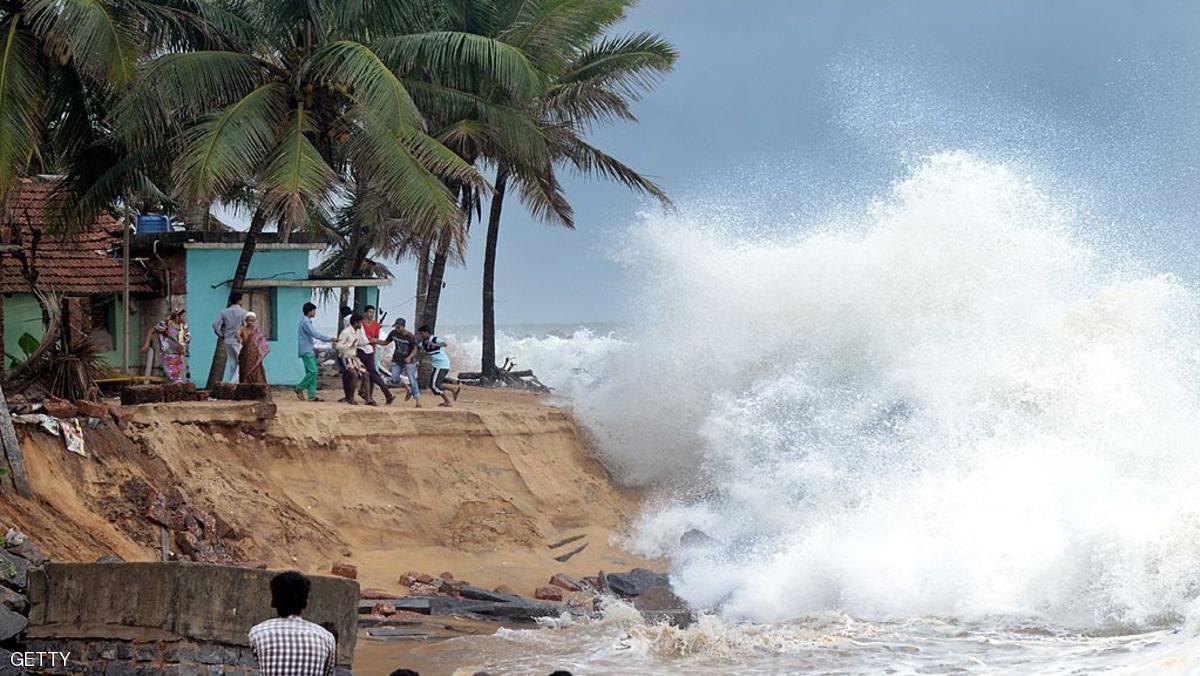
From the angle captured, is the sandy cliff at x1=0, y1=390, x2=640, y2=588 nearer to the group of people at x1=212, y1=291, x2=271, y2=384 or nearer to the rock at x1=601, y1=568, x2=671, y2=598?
the group of people at x1=212, y1=291, x2=271, y2=384

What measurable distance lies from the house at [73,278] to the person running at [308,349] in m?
3.29

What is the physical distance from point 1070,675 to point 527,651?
4.37 metres

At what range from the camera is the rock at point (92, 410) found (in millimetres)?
14703

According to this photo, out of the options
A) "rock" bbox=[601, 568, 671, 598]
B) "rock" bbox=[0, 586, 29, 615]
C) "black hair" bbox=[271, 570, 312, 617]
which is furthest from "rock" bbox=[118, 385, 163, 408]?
"black hair" bbox=[271, 570, 312, 617]

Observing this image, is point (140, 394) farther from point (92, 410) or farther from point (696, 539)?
point (696, 539)

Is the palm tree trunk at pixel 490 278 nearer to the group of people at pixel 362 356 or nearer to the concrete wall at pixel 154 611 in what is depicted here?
the group of people at pixel 362 356

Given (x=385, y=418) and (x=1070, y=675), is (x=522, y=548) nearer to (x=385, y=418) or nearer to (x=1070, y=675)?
(x=385, y=418)

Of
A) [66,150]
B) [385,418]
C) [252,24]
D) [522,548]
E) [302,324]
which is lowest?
[522,548]

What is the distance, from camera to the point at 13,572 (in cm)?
995

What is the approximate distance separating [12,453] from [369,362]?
5917 millimetres

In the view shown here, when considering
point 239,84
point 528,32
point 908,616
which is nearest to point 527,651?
point 908,616

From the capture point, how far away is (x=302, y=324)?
17.7 metres

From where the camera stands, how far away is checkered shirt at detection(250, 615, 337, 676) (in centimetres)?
600

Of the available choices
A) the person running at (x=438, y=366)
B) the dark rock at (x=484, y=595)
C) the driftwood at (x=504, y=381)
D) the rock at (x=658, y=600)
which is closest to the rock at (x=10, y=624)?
the dark rock at (x=484, y=595)
